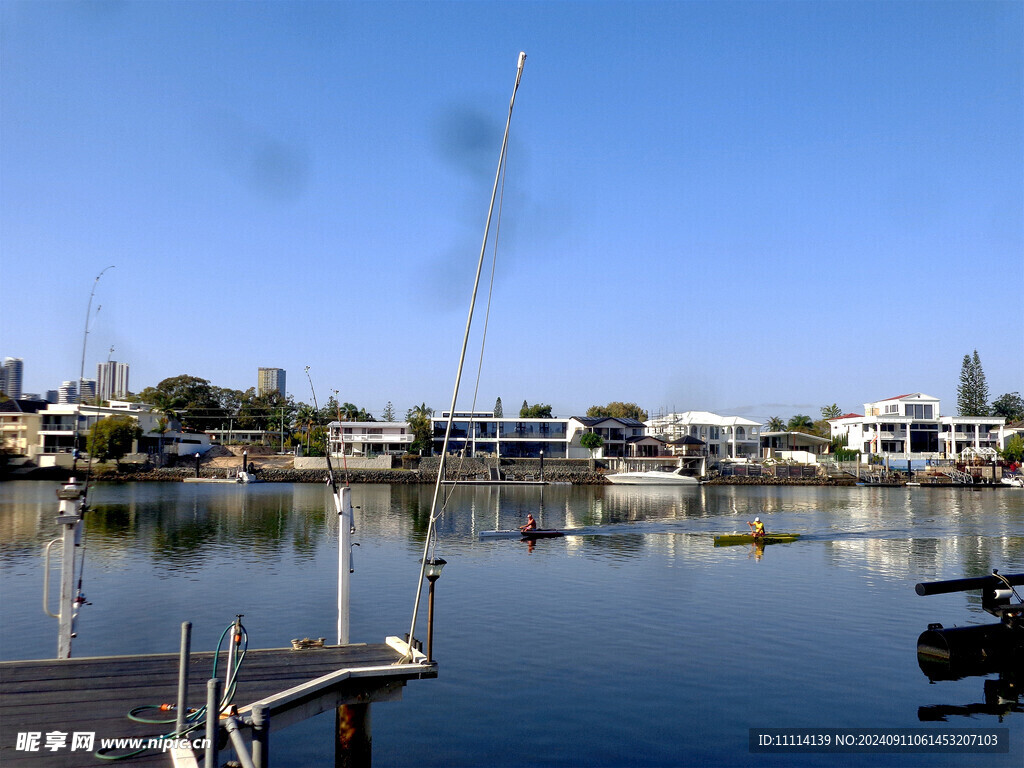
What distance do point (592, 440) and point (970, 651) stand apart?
95.9 metres

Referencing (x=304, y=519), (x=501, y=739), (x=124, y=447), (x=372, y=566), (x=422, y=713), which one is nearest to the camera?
(x=501, y=739)

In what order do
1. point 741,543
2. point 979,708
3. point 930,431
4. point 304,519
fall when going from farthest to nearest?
point 930,431 → point 304,519 → point 741,543 → point 979,708

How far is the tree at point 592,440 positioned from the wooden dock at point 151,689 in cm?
10221

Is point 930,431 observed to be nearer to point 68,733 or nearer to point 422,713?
point 422,713

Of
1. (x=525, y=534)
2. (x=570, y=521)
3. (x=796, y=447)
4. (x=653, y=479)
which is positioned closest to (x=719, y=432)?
(x=796, y=447)

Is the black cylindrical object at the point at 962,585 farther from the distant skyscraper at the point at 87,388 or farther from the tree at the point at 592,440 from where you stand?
the tree at the point at 592,440

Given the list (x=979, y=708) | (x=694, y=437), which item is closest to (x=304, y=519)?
(x=979, y=708)

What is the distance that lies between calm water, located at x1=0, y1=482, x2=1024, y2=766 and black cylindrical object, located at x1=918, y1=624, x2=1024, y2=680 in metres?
0.52

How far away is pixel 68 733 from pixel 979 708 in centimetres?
1717

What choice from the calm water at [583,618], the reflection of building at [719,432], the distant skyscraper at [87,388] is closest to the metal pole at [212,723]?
the calm water at [583,618]

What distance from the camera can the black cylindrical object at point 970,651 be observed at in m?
18.2

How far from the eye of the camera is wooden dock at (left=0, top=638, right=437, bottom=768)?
9.23 m

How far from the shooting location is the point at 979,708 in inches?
643

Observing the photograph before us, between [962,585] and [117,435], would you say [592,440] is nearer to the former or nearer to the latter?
[117,435]
